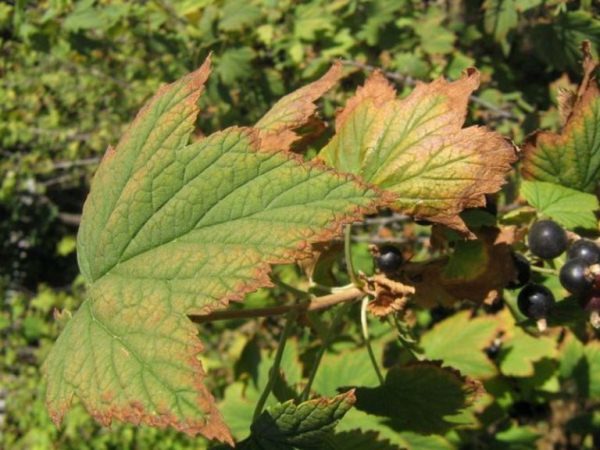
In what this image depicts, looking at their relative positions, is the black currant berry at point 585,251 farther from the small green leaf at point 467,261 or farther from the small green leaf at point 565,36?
the small green leaf at point 565,36

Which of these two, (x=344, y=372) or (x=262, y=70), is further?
(x=262, y=70)

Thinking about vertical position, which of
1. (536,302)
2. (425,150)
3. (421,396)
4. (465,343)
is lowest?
(465,343)

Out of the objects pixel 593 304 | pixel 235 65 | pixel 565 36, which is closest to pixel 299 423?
pixel 593 304

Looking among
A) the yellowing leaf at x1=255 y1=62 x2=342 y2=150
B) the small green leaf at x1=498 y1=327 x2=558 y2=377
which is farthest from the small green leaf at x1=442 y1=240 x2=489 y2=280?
the small green leaf at x1=498 y1=327 x2=558 y2=377

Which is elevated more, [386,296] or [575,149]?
[575,149]

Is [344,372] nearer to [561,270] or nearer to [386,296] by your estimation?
[386,296]

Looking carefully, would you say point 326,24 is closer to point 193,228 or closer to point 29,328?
point 193,228
